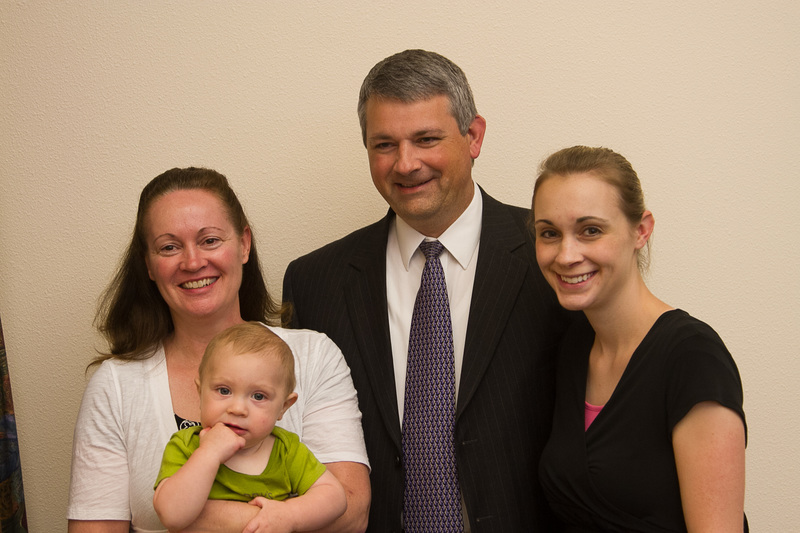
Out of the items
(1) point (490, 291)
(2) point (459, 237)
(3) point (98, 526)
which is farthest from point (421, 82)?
(3) point (98, 526)

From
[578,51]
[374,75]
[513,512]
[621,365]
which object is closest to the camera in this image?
[621,365]

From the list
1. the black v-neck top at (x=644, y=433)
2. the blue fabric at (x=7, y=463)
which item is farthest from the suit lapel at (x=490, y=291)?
the blue fabric at (x=7, y=463)

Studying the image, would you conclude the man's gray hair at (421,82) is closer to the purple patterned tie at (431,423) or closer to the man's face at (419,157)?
the man's face at (419,157)

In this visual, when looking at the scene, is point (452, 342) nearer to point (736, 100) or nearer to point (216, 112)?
point (216, 112)

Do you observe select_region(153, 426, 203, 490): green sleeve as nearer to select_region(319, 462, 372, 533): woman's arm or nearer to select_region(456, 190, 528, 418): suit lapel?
select_region(319, 462, 372, 533): woman's arm

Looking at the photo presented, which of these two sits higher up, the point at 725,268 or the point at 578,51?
the point at 578,51

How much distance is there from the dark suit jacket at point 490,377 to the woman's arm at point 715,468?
0.53 m

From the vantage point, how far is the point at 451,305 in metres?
2.16

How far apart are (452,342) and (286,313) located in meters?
0.50

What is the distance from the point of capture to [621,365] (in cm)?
175

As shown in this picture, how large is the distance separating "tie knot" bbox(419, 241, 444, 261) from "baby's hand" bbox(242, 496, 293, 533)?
85 centimetres

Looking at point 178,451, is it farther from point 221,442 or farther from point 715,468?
point 715,468

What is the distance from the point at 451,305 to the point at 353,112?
0.94 metres

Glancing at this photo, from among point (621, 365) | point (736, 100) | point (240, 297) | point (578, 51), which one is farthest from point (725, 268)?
point (240, 297)
